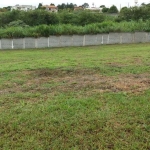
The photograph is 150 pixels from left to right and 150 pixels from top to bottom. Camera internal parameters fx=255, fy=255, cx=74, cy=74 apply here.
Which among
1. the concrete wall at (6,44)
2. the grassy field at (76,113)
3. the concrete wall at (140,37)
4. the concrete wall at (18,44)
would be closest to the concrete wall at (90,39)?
the concrete wall at (140,37)

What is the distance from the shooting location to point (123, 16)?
31594 millimetres

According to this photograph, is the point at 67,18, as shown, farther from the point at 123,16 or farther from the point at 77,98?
the point at 77,98

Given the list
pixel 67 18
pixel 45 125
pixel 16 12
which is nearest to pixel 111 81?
pixel 45 125

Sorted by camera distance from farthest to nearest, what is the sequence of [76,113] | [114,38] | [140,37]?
[140,37] → [114,38] → [76,113]

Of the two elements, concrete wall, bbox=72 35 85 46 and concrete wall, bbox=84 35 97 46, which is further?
concrete wall, bbox=84 35 97 46

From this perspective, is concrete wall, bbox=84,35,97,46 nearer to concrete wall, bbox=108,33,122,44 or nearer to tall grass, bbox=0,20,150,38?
tall grass, bbox=0,20,150,38

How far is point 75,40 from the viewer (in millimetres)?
21062

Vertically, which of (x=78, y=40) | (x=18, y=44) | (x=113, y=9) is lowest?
(x=18, y=44)

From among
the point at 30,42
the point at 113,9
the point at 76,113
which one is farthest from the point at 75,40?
the point at 113,9

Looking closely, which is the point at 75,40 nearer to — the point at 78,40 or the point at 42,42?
the point at 78,40

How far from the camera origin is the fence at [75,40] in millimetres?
19977

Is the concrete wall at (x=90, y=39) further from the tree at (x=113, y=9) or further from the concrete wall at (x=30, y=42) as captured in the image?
the tree at (x=113, y=9)

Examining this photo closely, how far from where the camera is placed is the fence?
65.5 ft

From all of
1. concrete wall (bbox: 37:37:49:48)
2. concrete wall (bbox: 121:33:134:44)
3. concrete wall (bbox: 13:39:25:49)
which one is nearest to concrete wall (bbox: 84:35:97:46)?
concrete wall (bbox: 121:33:134:44)
